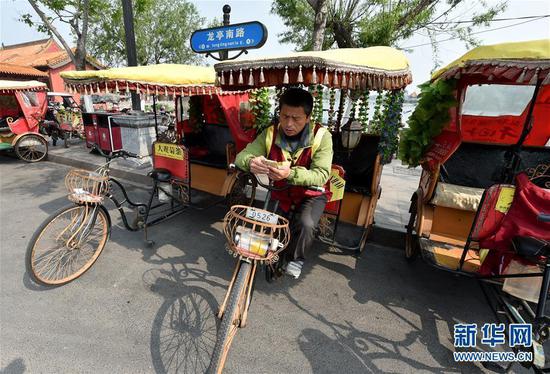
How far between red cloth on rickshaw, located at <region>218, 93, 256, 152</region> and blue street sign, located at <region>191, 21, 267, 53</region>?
3.24 ft

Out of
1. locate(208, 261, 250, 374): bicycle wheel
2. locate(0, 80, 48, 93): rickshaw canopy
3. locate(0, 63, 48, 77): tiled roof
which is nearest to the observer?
locate(208, 261, 250, 374): bicycle wheel

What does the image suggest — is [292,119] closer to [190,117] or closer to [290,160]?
[290,160]

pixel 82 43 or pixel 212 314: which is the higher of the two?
pixel 82 43

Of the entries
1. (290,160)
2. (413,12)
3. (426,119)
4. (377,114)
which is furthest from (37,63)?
(426,119)

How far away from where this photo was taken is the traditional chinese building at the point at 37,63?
65.8 ft

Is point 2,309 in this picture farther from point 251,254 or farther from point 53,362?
point 251,254

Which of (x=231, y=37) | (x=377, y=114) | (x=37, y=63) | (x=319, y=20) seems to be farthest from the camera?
(x=37, y=63)

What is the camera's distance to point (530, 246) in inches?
81.5

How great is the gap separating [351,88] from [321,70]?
0.48m

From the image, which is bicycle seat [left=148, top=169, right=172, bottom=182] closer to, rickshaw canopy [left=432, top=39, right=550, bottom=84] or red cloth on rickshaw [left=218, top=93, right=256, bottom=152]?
red cloth on rickshaw [left=218, top=93, right=256, bottom=152]

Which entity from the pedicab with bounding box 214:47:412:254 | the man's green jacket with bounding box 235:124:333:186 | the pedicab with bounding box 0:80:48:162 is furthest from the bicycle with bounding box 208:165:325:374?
the pedicab with bounding box 0:80:48:162

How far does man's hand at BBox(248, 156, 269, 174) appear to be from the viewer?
2.18 metres

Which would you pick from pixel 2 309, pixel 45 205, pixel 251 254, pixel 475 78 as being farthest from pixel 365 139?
pixel 45 205

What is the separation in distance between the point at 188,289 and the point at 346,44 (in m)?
10.7
